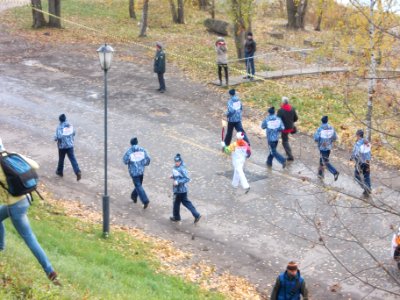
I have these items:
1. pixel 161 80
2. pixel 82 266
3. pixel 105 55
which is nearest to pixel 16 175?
pixel 82 266

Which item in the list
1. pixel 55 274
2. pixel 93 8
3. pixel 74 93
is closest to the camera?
pixel 55 274

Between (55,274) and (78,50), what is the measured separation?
22266 millimetres

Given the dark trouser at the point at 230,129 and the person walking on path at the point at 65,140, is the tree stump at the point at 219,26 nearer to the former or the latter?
the dark trouser at the point at 230,129

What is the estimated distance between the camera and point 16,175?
8.01 m

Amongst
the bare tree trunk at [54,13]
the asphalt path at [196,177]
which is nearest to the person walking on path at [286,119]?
the asphalt path at [196,177]

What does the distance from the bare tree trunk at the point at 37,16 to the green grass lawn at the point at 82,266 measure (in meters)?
19.7

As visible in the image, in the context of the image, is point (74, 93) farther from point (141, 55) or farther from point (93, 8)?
point (93, 8)

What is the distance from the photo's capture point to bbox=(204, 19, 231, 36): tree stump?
3653 centimetres

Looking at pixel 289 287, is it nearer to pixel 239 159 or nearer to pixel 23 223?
pixel 23 223

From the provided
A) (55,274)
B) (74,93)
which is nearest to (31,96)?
Result: (74,93)

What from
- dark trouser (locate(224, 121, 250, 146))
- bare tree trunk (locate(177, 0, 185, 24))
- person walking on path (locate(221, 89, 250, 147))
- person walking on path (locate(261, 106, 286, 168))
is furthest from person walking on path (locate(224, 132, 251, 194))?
bare tree trunk (locate(177, 0, 185, 24))

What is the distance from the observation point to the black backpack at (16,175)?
802cm

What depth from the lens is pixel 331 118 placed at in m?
22.2

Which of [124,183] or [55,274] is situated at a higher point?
[55,274]
